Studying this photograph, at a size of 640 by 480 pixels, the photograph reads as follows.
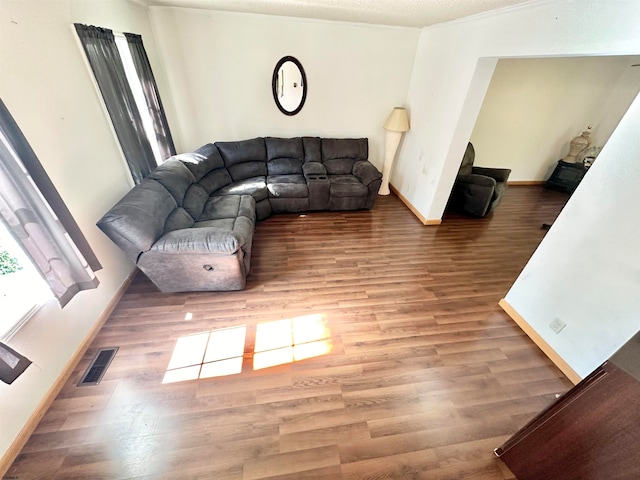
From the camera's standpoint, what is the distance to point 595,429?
39.0 inches

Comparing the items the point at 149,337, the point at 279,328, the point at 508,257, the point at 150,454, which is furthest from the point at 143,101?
the point at 508,257

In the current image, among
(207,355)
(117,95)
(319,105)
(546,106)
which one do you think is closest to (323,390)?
(207,355)

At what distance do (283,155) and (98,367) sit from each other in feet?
10.4

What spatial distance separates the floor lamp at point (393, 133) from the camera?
3.86 m

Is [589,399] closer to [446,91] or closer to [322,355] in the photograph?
[322,355]

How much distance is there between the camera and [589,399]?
3.20ft

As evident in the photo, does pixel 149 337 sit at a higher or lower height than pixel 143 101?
lower

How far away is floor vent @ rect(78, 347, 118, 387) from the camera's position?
1.69m

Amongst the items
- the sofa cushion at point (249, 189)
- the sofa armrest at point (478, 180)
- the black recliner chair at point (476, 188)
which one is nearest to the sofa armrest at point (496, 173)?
the black recliner chair at point (476, 188)

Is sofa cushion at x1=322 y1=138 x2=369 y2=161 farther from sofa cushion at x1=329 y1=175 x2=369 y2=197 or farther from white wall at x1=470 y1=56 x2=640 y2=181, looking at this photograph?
white wall at x1=470 y1=56 x2=640 y2=181

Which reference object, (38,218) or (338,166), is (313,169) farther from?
(38,218)

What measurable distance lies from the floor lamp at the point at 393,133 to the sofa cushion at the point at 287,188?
1.52m

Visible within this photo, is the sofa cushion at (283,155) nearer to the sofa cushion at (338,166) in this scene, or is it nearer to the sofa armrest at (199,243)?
the sofa cushion at (338,166)

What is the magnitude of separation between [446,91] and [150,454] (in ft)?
13.8
